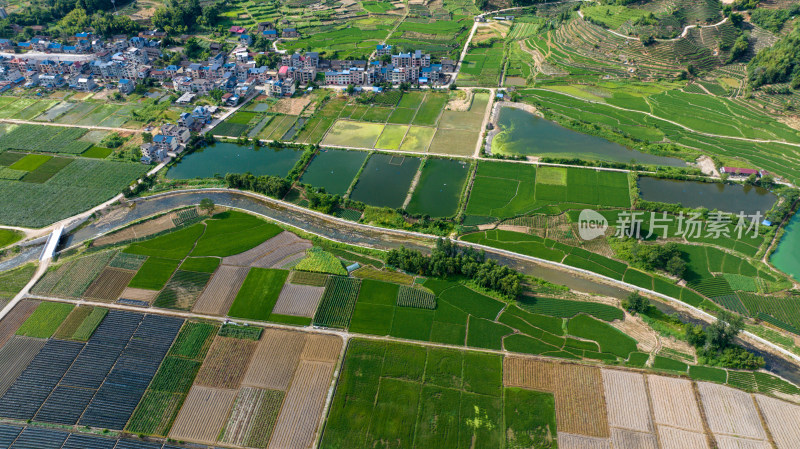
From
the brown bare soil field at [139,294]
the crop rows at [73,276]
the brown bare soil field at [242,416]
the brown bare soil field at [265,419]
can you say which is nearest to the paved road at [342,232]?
the crop rows at [73,276]

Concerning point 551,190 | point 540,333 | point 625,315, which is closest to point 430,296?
point 540,333

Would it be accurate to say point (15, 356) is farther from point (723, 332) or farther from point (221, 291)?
point (723, 332)

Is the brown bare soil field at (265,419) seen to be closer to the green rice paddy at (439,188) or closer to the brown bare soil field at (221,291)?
the brown bare soil field at (221,291)

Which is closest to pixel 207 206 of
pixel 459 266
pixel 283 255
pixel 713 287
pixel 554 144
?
pixel 283 255

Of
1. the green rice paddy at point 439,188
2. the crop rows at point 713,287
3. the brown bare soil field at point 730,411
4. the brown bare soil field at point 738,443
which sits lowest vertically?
the brown bare soil field at point 738,443

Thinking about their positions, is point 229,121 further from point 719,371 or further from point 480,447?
point 719,371
